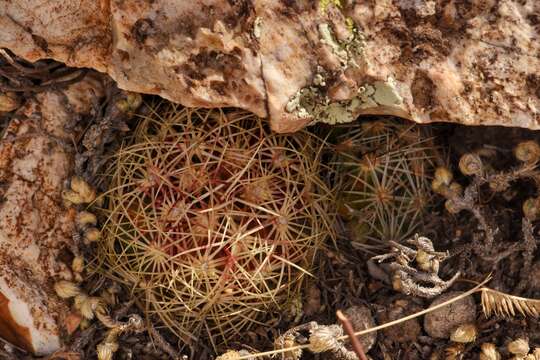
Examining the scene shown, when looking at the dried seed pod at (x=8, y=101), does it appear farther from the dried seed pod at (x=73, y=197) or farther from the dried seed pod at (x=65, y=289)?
the dried seed pod at (x=65, y=289)

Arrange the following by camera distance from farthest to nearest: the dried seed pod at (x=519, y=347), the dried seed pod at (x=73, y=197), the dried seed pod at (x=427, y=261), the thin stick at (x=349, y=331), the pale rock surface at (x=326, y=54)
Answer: the dried seed pod at (x=73, y=197)
the dried seed pod at (x=427, y=261)
the dried seed pod at (x=519, y=347)
the pale rock surface at (x=326, y=54)
the thin stick at (x=349, y=331)

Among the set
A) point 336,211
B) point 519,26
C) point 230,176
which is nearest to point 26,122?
point 230,176

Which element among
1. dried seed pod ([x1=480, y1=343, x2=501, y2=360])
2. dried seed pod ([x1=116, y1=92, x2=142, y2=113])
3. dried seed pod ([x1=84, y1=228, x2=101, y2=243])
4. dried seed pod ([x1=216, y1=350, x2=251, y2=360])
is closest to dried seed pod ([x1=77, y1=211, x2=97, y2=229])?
dried seed pod ([x1=84, y1=228, x2=101, y2=243])

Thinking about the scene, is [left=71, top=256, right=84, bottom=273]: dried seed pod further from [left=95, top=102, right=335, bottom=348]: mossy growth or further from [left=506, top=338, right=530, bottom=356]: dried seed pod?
[left=506, top=338, right=530, bottom=356]: dried seed pod

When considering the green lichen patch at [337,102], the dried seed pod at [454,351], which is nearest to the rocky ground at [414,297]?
the dried seed pod at [454,351]

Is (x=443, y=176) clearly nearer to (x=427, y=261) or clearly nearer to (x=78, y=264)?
(x=427, y=261)

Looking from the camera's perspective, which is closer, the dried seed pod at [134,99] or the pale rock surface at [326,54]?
the pale rock surface at [326,54]
